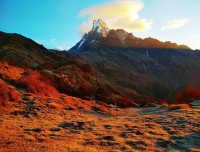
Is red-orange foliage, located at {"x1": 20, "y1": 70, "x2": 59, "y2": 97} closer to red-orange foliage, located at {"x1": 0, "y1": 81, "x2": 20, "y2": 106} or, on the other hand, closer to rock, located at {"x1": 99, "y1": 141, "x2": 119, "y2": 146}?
red-orange foliage, located at {"x1": 0, "y1": 81, "x2": 20, "y2": 106}

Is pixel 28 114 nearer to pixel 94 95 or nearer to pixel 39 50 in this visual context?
pixel 94 95

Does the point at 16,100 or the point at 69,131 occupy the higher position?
the point at 16,100

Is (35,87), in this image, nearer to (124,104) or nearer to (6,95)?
(6,95)

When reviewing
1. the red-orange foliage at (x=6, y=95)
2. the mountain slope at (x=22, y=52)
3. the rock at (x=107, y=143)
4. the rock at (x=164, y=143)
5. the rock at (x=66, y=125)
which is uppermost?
the mountain slope at (x=22, y=52)

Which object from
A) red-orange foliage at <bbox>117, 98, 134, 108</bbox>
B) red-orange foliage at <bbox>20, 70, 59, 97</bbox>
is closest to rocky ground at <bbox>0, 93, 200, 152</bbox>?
red-orange foliage at <bbox>20, 70, 59, 97</bbox>

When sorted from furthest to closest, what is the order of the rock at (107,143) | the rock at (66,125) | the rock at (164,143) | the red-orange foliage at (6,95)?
the red-orange foliage at (6,95)
the rock at (66,125)
the rock at (164,143)
the rock at (107,143)

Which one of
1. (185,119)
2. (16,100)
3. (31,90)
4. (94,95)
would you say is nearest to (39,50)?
(94,95)

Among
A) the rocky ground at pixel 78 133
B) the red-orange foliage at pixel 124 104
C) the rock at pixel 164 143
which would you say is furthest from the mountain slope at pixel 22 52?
the rock at pixel 164 143

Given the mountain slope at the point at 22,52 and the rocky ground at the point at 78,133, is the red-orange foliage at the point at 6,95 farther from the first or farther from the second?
the mountain slope at the point at 22,52

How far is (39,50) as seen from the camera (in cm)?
9106

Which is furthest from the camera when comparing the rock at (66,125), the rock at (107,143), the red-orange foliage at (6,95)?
the red-orange foliage at (6,95)

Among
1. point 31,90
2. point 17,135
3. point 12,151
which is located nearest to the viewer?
point 12,151

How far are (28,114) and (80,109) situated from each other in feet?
33.5

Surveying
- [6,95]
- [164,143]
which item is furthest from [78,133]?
[6,95]
